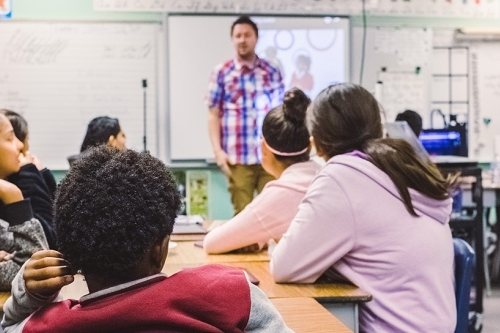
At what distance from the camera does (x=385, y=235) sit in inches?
67.9

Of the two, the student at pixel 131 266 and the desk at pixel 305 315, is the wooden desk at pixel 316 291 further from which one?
the student at pixel 131 266

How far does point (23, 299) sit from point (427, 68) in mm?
4793

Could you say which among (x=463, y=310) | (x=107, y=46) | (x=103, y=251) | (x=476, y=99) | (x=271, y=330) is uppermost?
Answer: (x=107, y=46)

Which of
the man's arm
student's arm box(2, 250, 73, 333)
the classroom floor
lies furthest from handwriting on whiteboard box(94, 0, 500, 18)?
student's arm box(2, 250, 73, 333)

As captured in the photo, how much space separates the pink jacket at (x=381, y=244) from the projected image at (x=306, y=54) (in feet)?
11.3

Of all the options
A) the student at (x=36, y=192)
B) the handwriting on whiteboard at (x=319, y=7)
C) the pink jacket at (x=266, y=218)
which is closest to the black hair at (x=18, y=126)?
the student at (x=36, y=192)

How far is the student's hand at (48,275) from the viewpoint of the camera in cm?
105

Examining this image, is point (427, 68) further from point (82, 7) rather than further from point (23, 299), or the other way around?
point (23, 299)

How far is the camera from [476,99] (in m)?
5.48

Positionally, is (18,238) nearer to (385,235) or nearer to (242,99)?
(385,235)

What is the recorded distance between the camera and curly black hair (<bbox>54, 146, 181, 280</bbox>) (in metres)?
0.91

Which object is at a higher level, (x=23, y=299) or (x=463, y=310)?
(x=23, y=299)

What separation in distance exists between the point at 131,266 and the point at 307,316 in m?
0.64

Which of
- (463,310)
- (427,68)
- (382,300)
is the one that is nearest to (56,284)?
(382,300)
